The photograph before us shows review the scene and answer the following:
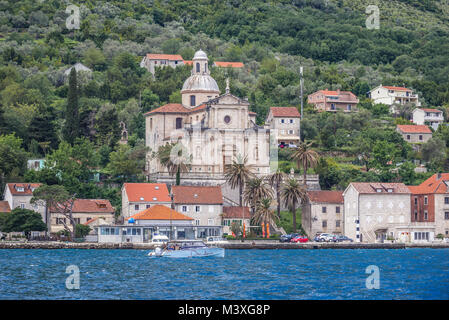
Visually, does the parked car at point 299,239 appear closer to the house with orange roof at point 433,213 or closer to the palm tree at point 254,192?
the palm tree at point 254,192

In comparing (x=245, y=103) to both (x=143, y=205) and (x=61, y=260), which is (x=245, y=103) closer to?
(x=143, y=205)

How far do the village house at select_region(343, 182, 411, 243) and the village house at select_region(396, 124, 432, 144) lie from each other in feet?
118

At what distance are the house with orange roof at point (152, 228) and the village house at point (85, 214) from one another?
465cm

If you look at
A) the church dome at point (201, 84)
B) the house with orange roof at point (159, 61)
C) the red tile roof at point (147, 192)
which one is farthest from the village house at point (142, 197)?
the house with orange roof at point (159, 61)

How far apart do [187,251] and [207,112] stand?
36071 mm

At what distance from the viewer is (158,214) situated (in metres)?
100

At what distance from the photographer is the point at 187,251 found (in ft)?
288

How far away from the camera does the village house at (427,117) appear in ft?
506

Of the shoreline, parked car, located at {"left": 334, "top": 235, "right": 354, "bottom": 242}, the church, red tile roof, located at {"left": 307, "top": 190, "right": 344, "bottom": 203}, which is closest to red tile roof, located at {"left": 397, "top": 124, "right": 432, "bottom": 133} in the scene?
the church

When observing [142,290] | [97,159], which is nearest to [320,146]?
[97,159]

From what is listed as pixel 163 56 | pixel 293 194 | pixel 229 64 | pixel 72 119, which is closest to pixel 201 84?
pixel 72 119

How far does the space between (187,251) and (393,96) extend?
82.9 metres

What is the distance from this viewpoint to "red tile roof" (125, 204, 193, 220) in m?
100

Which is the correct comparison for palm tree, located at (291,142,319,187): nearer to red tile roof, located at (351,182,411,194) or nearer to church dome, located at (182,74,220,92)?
red tile roof, located at (351,182,411,194)
